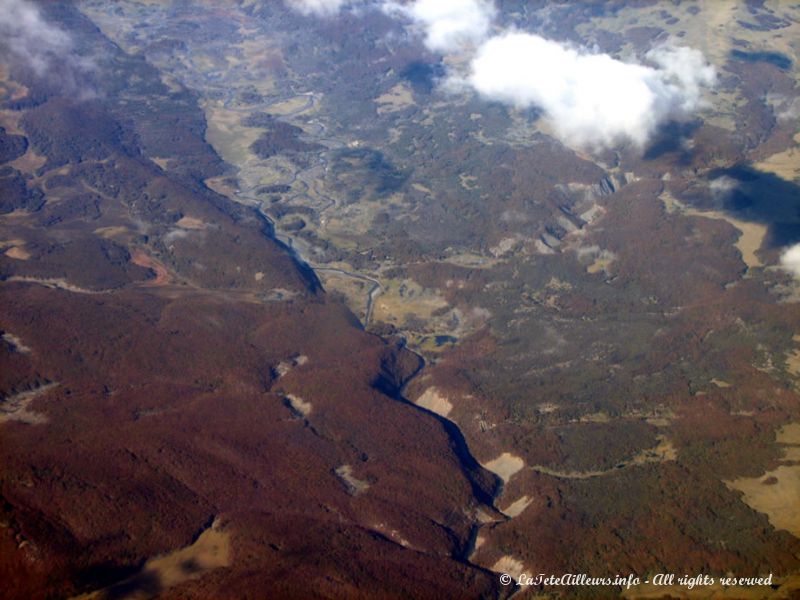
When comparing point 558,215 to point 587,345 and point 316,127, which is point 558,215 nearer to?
point 587,345

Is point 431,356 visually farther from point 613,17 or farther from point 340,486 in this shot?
point 613,17

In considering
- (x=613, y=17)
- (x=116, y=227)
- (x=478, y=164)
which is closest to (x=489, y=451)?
(x=116, y=227)

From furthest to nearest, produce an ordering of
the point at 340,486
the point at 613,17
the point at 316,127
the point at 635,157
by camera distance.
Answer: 1. the point at 613,17
2. the point at 316,127
3. the point at 635,157
4. the point at 340,486

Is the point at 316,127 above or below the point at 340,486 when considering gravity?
below

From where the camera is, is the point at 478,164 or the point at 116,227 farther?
the point at 478,164

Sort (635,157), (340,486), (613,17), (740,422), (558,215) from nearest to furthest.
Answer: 1. (340,486)
2. (740,422)
3. (558,215)
4. (635,157)
5. (613,17)

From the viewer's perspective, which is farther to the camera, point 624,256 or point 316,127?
point 316,127

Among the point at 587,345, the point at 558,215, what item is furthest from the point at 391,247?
the point at 587,345

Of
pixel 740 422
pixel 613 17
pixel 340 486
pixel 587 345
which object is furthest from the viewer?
pixel 613 17

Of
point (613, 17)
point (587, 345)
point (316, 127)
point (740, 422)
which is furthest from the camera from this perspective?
point (613, 17)
